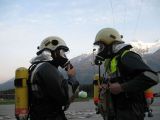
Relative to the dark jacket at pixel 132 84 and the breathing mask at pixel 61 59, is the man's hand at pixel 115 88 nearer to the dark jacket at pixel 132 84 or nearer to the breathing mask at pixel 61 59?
the dark jacket at pixel 132 84

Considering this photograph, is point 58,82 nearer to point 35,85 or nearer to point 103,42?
point 35,85

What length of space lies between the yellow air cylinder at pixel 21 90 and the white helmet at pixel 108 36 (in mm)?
1060

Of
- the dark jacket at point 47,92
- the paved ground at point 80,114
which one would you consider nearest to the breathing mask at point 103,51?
the dark jacket at point 47,92

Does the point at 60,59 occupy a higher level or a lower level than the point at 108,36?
lower

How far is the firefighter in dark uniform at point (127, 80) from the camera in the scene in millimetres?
5918

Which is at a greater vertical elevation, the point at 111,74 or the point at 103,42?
the point at 103,42

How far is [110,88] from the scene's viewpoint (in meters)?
6.05

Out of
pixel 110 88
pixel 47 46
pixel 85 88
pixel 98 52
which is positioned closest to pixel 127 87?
pixel 110 88

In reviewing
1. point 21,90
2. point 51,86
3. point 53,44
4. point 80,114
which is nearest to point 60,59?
point 53,44

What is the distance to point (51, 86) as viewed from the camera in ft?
19.6

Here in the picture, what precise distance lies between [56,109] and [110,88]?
71 cm

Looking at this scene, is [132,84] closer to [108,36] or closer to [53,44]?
[108,36]

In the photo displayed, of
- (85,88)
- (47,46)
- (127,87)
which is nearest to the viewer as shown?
(127,87)

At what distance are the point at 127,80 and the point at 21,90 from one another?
128cm
